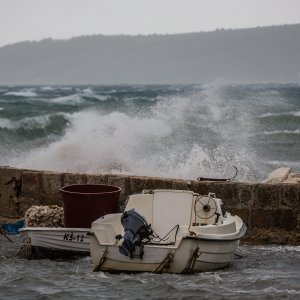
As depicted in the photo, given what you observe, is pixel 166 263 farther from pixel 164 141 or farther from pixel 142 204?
pixel 164 141

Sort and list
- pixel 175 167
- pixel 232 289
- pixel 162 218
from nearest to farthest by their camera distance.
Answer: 1. pixel 232 289
2. pixel 162 218
3. pixel 175 167

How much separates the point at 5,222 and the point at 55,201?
3.24ft

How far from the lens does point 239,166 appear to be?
69.8 feet

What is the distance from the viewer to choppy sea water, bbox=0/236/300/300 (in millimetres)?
8734

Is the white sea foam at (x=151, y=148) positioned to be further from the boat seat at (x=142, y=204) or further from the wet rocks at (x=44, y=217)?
the boat seat at (x=142, y=204)

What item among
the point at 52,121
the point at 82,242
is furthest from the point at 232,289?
the point at 52,121

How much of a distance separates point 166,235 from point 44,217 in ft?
8.24

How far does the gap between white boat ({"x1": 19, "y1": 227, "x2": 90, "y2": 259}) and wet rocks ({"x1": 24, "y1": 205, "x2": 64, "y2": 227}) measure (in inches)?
33.6

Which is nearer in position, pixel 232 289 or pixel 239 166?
pixel 232 289

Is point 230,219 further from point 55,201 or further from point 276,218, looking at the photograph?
point 55,201

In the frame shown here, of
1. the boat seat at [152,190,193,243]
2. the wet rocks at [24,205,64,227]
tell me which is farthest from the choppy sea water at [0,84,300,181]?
the boat seat at [152,190,193,243]

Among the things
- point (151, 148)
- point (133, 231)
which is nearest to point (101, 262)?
point (133, 231)

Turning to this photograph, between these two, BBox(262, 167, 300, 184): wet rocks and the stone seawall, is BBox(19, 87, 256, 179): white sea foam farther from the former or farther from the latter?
the stone seawall

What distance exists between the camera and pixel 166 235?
34.2 feet
